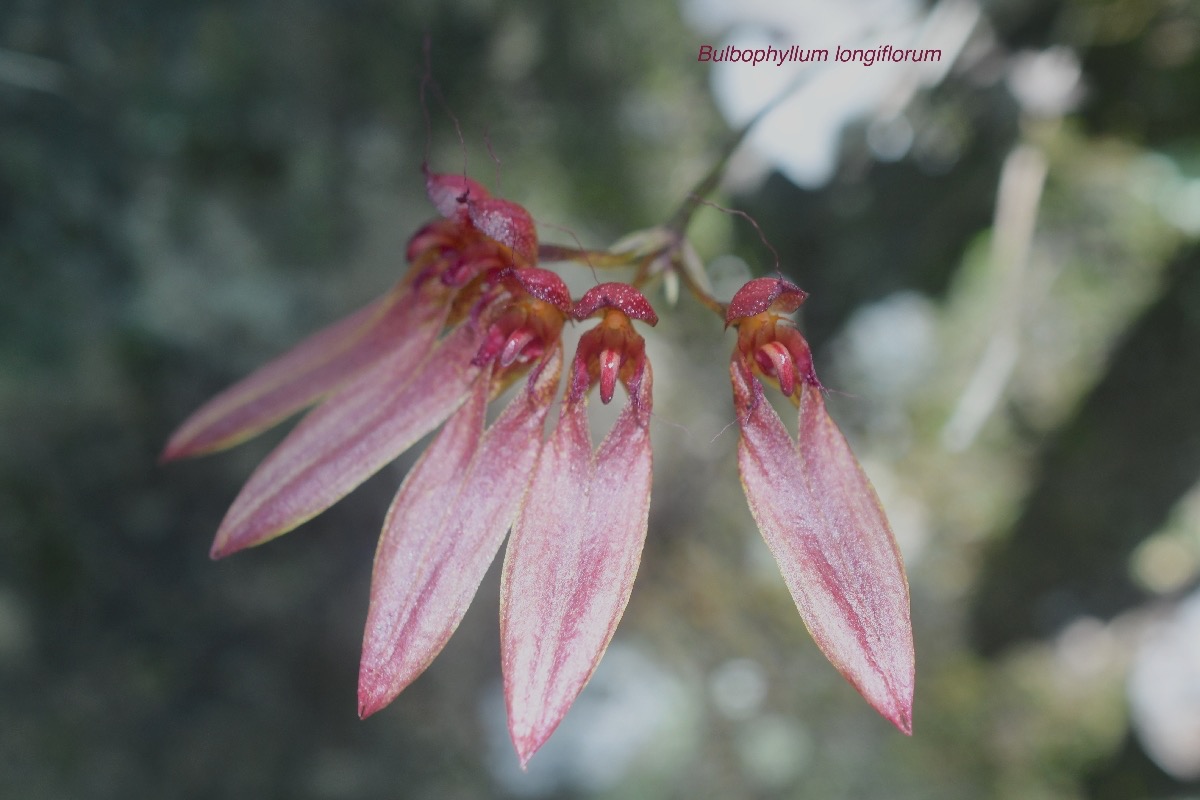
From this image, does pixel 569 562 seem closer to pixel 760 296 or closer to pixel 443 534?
pixel 443 534

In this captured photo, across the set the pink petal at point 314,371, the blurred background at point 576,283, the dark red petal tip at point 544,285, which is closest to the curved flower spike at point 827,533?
the dark red petal tip at point 544,285

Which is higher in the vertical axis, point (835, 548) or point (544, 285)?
point (544, 285)

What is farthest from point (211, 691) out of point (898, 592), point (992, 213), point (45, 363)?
point (992, 213)

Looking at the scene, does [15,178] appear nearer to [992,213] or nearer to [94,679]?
[94,679]

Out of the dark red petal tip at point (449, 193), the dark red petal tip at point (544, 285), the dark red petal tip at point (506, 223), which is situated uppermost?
the dark red petal tip at point (449, 193)

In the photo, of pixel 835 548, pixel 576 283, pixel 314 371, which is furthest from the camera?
pixel 576 283

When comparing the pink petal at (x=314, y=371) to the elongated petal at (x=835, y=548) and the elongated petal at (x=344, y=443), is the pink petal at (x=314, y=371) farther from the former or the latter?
the elongated petal at (x=835, y=548)

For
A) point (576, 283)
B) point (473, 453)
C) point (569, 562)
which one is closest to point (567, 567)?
point (569, 562)
